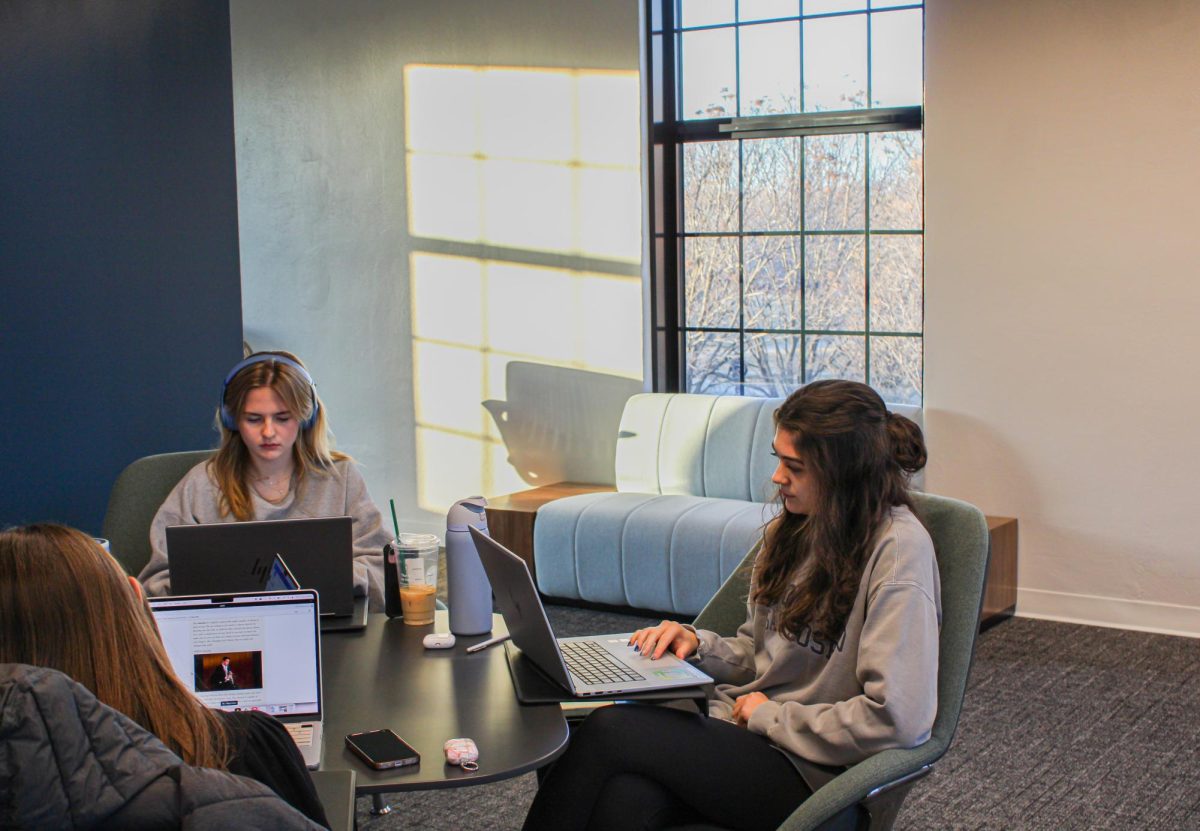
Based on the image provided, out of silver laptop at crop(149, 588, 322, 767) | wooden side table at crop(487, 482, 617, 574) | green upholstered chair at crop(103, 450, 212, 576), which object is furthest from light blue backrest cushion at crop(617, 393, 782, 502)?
silver laptop at crop(149, 588, 322, 767)

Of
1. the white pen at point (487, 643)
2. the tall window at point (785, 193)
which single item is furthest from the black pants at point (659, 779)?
the tall window at point (785, 193)

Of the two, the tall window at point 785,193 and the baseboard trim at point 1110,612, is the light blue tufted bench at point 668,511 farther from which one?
the baseboard trim at point 1110,612

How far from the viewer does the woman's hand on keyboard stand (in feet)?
8.14

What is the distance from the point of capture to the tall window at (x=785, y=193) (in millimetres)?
5688

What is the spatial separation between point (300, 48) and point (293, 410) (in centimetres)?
457

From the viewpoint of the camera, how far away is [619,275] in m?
6.24

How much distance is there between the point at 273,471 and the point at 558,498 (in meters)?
2.77

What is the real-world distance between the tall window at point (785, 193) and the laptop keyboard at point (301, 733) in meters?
4.12

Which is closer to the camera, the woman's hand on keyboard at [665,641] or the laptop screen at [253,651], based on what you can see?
the laptop screen at [253,651]

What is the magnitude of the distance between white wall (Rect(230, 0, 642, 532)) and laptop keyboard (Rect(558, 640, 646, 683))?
12.4 ft

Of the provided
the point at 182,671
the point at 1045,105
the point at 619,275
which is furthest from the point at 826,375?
the point at 182,671

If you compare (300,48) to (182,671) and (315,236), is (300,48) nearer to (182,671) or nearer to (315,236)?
(315,236)

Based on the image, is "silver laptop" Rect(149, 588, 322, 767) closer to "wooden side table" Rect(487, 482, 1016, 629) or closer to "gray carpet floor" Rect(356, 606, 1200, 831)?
"gray carpet floor" Rect(356, 606, 1200, 831)

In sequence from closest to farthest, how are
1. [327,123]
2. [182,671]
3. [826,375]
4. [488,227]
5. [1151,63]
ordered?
[182,671]
[1151,63]
[826,375]
[488,227]
[327,123]
